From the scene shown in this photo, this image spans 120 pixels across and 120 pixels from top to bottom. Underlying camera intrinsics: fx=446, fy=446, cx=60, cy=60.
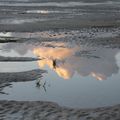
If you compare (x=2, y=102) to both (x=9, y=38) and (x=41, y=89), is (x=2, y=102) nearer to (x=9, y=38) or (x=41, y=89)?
(x=41, y=89)

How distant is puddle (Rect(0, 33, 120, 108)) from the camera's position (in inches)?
630

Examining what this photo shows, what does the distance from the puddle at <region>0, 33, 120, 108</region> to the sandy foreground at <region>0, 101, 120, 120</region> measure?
2.66ft

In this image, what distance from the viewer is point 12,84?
18344mm

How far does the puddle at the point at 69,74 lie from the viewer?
16.0 m

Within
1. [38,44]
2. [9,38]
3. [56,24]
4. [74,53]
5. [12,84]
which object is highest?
[56,24]

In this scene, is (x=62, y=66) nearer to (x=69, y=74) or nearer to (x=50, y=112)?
(x=69, y=74)

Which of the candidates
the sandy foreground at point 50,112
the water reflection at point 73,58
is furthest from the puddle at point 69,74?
the sandy foreground at point 50,112

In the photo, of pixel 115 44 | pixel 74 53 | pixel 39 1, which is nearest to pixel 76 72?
pixel 74 53

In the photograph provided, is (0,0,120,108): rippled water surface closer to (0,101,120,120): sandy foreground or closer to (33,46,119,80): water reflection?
(33,46,119,80): water reflection

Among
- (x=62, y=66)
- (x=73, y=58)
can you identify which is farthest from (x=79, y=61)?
(x=62, y=66)

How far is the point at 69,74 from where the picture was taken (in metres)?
20.1

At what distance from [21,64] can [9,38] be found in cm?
1152

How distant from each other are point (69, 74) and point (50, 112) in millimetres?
6435

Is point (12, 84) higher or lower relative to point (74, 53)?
lower
